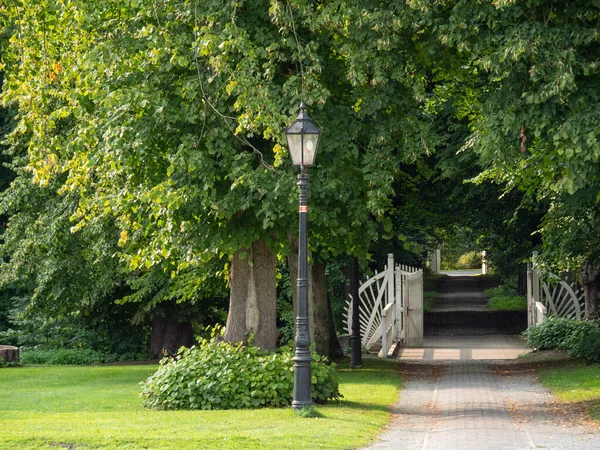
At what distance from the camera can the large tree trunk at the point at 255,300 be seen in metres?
17.5

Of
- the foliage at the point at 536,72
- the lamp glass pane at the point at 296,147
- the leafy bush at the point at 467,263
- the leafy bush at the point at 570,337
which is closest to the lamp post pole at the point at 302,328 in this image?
the lamp glass pane at the point at 296,147

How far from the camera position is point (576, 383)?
19953mm

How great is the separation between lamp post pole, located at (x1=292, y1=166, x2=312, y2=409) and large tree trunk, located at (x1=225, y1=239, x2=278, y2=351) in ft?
10.3

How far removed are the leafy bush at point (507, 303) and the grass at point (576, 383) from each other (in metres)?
20.9

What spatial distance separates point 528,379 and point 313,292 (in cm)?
592

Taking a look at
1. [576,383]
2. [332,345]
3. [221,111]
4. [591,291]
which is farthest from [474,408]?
[591,291]

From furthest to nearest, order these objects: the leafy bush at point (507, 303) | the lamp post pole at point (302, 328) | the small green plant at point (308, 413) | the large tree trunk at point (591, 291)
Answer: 1. the leafy bush at point (507, 303)
2. the large tree trunk at point (591, 291)
3. the lamp post pole at point (302, 328)
4. the small green plant at point (308, 413)

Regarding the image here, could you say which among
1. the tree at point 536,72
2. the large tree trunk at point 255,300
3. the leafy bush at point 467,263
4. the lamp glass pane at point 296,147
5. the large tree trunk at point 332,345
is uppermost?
the leafy bush at point 467,263

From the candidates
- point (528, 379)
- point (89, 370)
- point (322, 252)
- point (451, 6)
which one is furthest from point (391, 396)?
point (89, 370)

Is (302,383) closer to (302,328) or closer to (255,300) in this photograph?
(302,328)

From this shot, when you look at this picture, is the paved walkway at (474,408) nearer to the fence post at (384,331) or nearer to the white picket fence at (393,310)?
the fence post at (384,331)

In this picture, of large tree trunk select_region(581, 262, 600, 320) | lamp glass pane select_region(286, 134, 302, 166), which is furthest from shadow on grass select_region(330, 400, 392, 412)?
large tree trunk select_region(581, 262, 600, 320)

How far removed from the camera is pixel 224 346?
1673cm

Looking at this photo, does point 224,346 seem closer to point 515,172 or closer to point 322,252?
point 322,252
